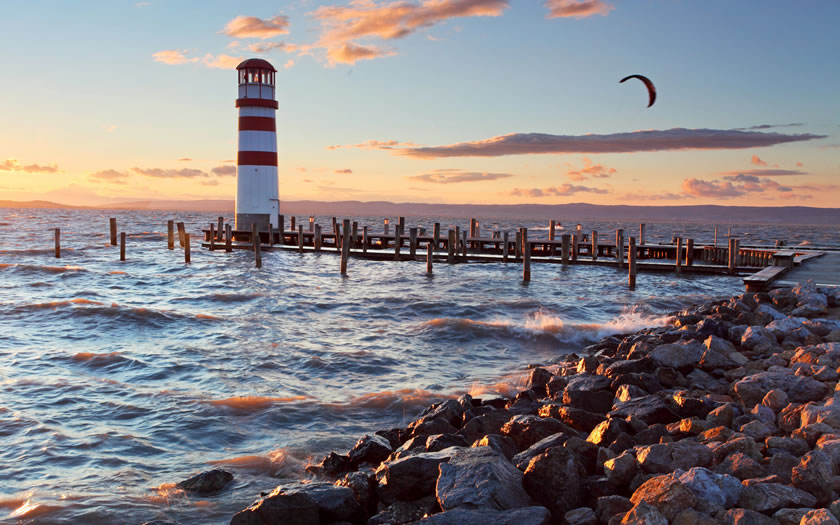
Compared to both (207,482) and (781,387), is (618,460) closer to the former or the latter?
(781,387)

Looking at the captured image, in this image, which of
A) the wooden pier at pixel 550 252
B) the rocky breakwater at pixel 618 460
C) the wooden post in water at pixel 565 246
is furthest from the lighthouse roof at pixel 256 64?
the rocky breakwater at pixel 618 460

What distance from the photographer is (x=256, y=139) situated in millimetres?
31031

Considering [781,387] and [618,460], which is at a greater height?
[781,387]

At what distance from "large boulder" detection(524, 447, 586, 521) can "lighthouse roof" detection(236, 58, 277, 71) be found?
2946cm

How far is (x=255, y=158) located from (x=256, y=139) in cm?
88

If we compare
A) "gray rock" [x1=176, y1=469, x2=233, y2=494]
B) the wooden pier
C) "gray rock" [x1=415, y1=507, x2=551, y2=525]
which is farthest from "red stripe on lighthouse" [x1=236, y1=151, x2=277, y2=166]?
"gray rock" [x1=415, y1=507, x2=551, y2=525]

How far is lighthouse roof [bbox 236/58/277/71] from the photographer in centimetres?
3109

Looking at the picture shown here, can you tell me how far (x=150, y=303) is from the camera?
64.5 ft

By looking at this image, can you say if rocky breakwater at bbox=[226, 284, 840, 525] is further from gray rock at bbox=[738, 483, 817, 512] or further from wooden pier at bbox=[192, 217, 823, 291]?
wooden pier at bbox=[192, 217, 823, 291]

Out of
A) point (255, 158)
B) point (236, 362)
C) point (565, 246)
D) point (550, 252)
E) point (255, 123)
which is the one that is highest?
point (255, 123)

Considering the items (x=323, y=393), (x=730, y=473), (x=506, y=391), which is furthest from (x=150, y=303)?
(x=730, y=473)

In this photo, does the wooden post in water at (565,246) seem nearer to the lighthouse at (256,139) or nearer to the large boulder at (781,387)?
the lighthouse at (256,139)

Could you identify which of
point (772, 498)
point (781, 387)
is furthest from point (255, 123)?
point (772, 498)

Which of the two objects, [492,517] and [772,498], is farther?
[492,517]
